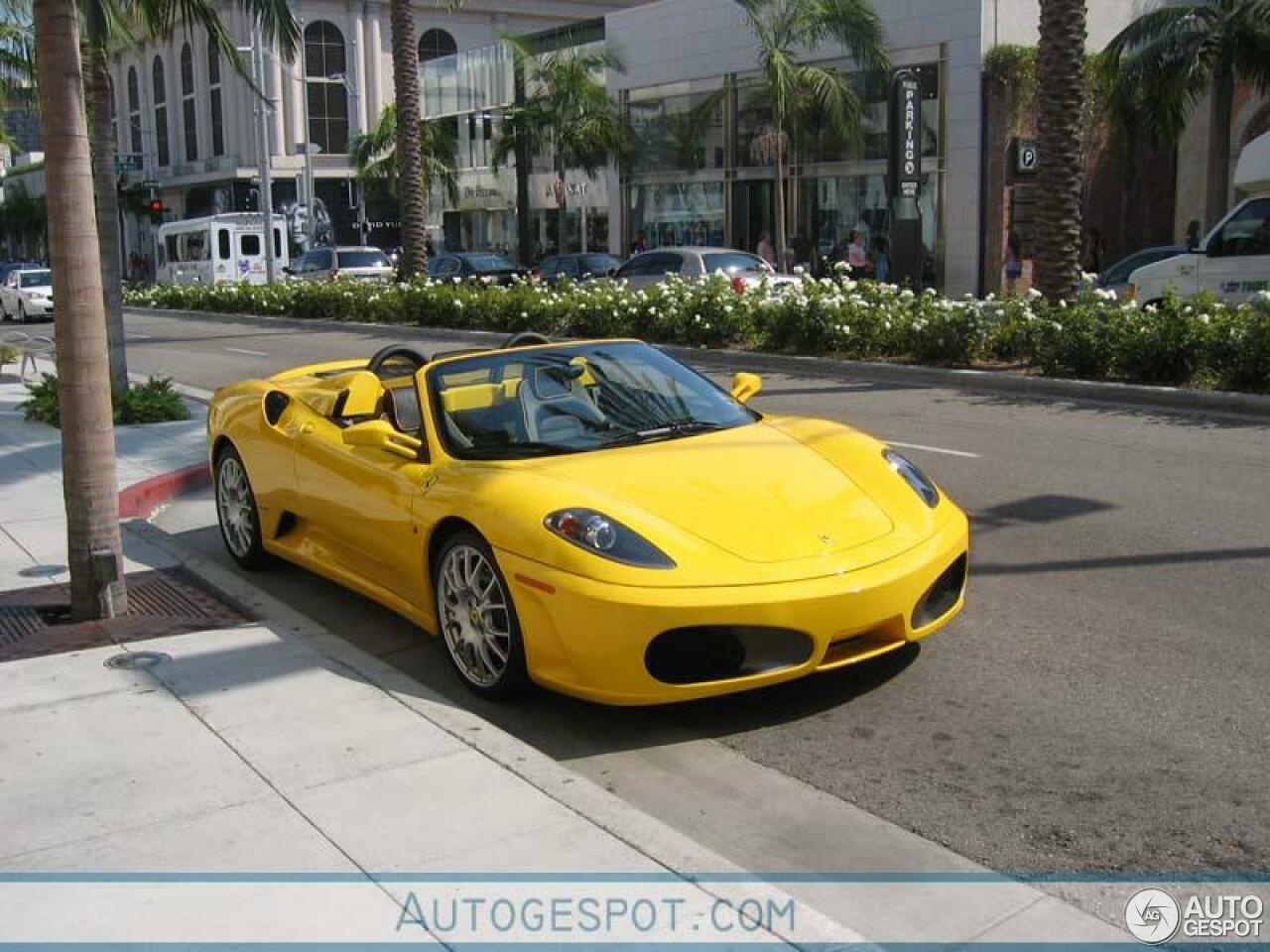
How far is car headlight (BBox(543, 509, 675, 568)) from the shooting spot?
4.79 meters

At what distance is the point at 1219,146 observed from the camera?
95.7 ft

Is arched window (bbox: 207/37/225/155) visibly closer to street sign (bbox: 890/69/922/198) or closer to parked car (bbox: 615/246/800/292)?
street sign (bbox: 890/69/922/198)

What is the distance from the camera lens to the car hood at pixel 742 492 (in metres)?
4.98

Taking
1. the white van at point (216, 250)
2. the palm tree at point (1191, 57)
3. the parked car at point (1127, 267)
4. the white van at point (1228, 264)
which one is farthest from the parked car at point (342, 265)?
the white van at point (1228, 264)

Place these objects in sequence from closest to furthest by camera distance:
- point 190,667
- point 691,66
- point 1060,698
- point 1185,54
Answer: point 1060,698, point 190,667, point 1185,54, point 691,66

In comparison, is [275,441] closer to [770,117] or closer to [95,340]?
[95,340]

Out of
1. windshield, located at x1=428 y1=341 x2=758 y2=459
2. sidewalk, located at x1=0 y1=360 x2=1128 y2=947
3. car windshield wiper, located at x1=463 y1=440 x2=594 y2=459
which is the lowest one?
sidewalk, located at x1=0 y1=360 x2=1128 y2=947

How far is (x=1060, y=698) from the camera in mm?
5258

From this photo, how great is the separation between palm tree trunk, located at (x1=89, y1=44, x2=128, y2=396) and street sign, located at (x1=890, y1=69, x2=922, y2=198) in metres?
13.9

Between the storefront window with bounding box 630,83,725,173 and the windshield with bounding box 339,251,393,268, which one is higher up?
the storefront window with bounding box 630,83,725,173

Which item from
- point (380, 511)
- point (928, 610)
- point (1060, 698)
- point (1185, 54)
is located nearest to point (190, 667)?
point (380, 511)

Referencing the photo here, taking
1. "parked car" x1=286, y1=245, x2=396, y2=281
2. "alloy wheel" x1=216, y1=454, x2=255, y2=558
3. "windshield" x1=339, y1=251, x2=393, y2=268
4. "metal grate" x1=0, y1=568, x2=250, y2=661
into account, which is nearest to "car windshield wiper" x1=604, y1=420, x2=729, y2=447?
"metal grate" x1=0, y1=568, x2=250, y2=661

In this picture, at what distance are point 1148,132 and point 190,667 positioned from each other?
28796 mm

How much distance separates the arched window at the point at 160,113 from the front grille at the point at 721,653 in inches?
3221
